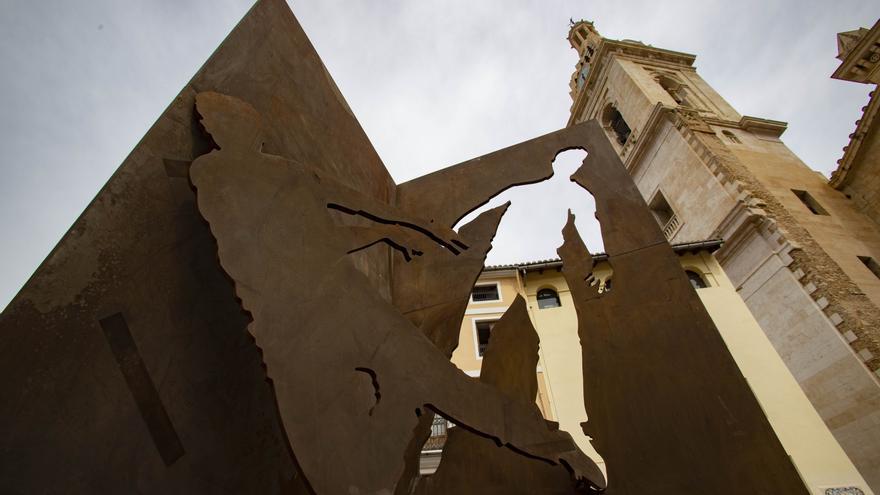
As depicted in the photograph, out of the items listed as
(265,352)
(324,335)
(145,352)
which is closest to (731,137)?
(324,335)

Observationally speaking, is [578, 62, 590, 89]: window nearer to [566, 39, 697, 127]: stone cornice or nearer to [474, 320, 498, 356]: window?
[566, 39, 697, 127]: stone cornice

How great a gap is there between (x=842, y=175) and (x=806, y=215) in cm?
260

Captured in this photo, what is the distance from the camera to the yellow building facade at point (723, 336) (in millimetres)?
10269

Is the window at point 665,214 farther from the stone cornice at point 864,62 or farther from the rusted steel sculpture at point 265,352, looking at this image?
the rusted steel sculpture at point 265,352

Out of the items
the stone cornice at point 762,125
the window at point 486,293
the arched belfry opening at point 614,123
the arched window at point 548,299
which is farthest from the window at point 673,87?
the window at point 486,293

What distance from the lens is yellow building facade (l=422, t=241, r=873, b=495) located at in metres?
10.3

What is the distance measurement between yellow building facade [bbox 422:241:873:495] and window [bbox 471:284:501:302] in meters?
0.03

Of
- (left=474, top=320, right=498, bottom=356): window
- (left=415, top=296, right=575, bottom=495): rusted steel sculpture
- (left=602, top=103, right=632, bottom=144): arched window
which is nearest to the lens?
(left=415, top=296, right=575, bottom=495): rusted steel sculpture

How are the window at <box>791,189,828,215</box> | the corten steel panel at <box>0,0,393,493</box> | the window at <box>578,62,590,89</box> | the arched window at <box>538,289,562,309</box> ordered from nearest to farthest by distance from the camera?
the corten steel panel at <box>0,0,393,493</box> < the window at <box>791,189,828,215</box> < the arched window at <box>538,289,562,309</box> < the window at <box>578,62,590,89</box>

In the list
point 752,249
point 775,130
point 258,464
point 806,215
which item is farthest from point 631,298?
point 775,130

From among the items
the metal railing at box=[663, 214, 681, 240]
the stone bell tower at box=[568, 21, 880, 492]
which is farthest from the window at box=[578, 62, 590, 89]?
the metal railing at box=[663, 214, 681, 240]

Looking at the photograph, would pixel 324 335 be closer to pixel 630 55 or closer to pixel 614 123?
pixel 614 123

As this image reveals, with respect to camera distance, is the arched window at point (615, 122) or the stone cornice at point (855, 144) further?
the arched window at point (615, 122)

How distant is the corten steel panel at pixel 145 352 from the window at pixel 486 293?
12184mm
